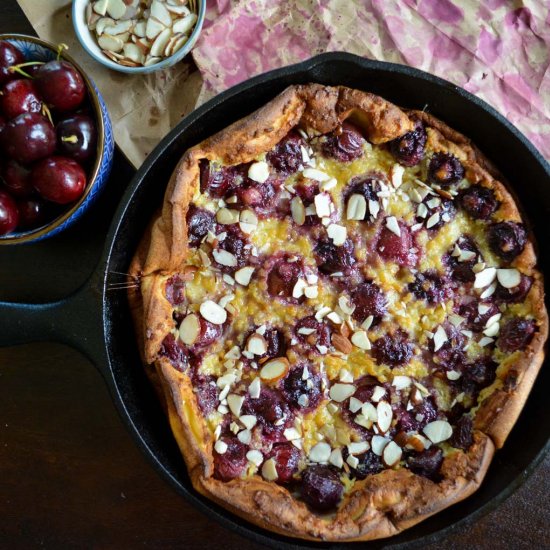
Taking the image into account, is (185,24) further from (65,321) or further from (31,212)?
(65,321)

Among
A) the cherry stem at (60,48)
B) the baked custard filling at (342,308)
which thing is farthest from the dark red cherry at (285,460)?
the cherry stem at (60,48)

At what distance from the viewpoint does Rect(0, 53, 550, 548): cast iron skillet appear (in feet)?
6.86

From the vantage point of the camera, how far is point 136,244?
92.3 inches

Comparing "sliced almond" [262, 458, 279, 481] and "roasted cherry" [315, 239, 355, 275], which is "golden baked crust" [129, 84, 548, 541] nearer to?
"sliced almond" [262, 458, 279, 481]

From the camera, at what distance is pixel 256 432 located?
2.17 m

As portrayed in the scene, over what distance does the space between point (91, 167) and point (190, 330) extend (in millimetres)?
659

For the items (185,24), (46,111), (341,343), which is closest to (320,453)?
(341,343)

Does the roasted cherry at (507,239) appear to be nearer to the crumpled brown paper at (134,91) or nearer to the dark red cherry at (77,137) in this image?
the crumpled brown paper at (134,91)

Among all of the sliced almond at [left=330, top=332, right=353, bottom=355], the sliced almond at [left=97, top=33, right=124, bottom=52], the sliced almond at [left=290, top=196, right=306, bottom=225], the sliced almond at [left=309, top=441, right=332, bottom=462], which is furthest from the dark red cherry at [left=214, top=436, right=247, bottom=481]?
the sliced almond at [left=97, top=33, right=124, bottom=52]

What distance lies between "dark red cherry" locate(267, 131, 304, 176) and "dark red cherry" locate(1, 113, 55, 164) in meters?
0.71

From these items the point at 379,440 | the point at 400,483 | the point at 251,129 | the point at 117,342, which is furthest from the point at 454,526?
the point at 251,129

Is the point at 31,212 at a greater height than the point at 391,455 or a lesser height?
greater

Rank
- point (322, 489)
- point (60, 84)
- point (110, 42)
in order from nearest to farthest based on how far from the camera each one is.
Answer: point (322, 489) < point (60, 84) < point (110, 42)

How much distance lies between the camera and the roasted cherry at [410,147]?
223cm
